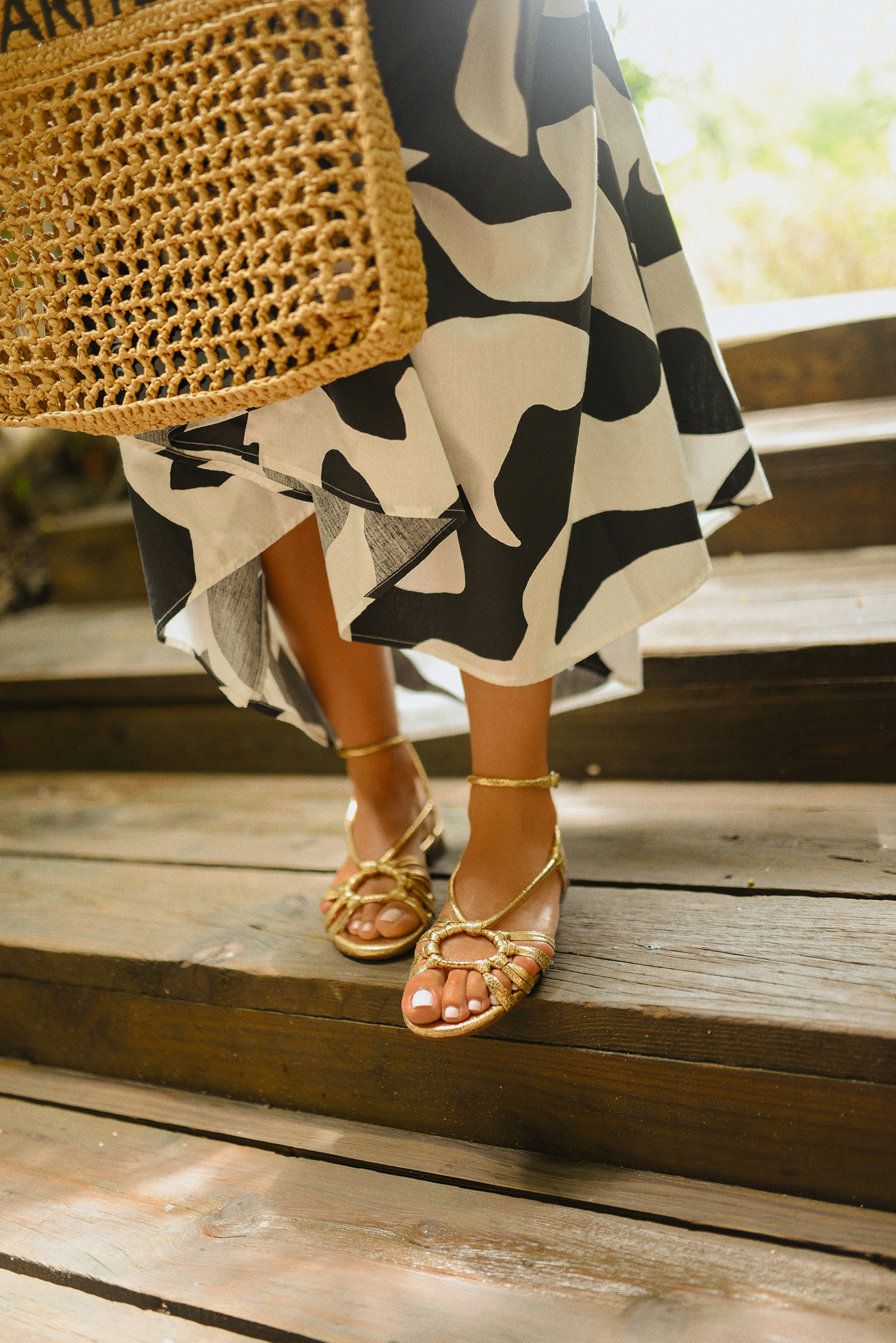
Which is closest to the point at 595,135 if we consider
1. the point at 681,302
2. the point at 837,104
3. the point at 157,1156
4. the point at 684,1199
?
the point at 681,302

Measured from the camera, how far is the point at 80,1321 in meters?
0.63

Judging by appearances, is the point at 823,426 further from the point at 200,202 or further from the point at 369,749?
the point at 200,202

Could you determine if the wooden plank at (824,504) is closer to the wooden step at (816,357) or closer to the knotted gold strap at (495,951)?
the wooden step at (816,357)

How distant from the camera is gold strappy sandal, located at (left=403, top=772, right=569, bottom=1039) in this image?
2.10 feet

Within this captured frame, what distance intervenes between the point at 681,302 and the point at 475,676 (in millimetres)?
373

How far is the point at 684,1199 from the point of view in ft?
2.09

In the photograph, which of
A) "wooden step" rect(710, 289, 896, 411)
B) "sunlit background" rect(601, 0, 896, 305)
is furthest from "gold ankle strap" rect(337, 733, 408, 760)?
"sunlit background" rect(601, 0, 896, 305)

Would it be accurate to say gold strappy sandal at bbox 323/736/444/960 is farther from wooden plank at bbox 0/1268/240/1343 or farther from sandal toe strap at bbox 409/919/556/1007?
wooden plank at bbox 0/1268/240/1343

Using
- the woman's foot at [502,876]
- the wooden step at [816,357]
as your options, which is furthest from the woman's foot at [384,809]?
the wooden step at [816,357]

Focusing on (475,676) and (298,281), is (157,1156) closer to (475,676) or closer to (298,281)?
(475,676)

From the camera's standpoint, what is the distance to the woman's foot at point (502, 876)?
68 centimetres

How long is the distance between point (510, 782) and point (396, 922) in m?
0.16

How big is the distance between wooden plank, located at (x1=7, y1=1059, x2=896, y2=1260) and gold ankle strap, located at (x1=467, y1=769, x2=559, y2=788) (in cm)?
30

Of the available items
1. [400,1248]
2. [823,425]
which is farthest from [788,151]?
[400,1248]
